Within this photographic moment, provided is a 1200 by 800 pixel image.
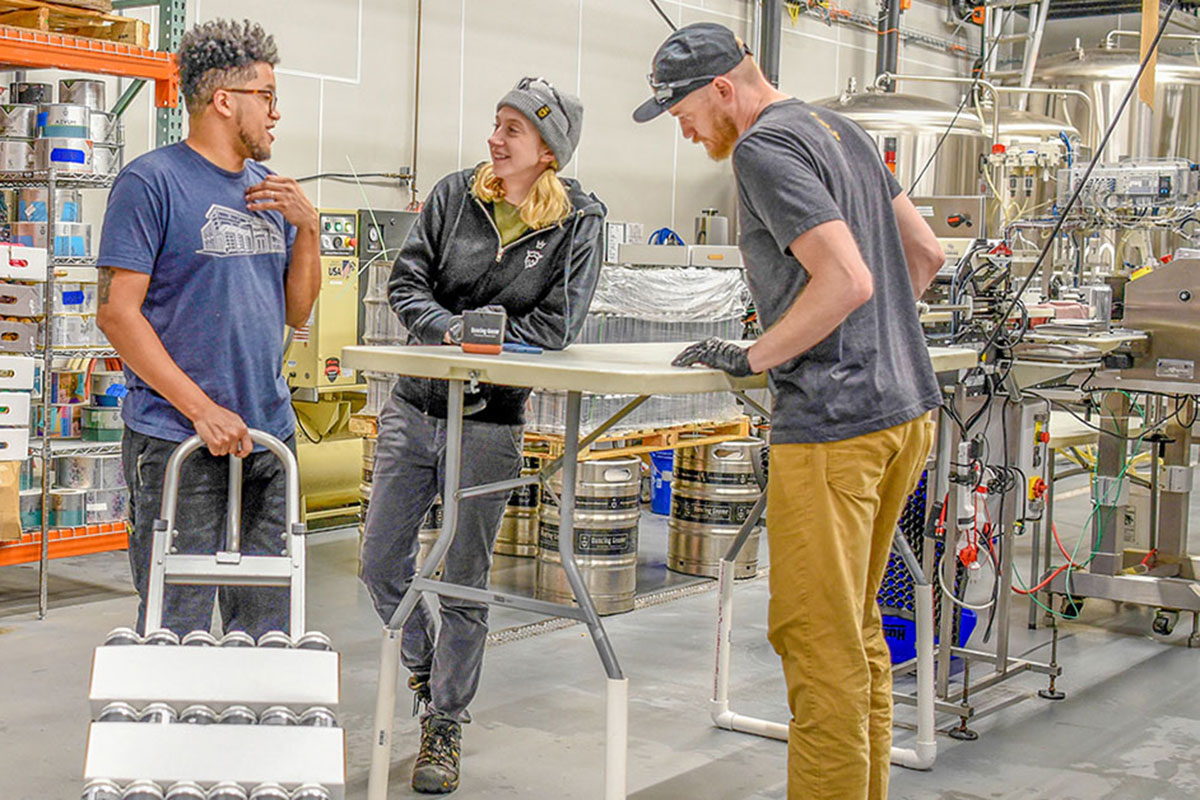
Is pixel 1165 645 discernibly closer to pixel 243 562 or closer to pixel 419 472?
pixel 419 472

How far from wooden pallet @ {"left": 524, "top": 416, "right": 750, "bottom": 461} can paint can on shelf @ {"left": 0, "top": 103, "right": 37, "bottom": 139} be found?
2.28 meters

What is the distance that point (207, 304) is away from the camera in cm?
287

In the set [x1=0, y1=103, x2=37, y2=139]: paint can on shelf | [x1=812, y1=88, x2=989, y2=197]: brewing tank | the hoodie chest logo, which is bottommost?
the hoodie chest logo

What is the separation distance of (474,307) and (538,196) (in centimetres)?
32

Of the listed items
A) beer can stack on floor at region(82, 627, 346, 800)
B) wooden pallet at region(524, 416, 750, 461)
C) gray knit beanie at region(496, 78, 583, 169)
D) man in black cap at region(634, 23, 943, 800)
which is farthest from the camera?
wooden pallet at region(524, 416, 750, 461)

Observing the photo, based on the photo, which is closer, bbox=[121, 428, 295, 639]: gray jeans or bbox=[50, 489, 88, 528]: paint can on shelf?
bbox=[121, 428, 295, 639]: gray jeans

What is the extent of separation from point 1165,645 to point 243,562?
3910 mm

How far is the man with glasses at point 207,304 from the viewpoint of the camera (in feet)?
9.17

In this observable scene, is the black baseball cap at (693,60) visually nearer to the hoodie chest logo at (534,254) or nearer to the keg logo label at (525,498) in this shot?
the hoodie chest logo at (534,254)

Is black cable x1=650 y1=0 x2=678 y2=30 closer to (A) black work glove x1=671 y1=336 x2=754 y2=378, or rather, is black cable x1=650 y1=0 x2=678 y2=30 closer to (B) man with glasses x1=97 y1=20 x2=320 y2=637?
(B) man with glasses x1=97 y1=20 x2=320 y2=637

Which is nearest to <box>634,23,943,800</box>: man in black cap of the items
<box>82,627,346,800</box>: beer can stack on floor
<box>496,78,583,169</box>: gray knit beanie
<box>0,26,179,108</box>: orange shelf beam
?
<box>496,78,583,169</box>: gray knit beanie

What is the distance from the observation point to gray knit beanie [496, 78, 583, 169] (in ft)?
11.0

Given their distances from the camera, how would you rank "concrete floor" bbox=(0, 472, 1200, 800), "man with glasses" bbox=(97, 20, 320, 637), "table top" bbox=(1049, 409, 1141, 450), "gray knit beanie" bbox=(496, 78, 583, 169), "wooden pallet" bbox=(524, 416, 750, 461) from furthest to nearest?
1. "table top" bbox=(1049, 409, 1141, 450)
2. "wooden pallet" bbox=(524, 416, 750, 461)
3. "concrete floor" bbox=(0, 472, 1200, 800)
4. "gray knit beanie" bbox=(496, 78, 583, 169)
5. "man with glasses" bbox=(97, 20, 320, 637)

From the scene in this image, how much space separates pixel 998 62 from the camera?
14359mm
